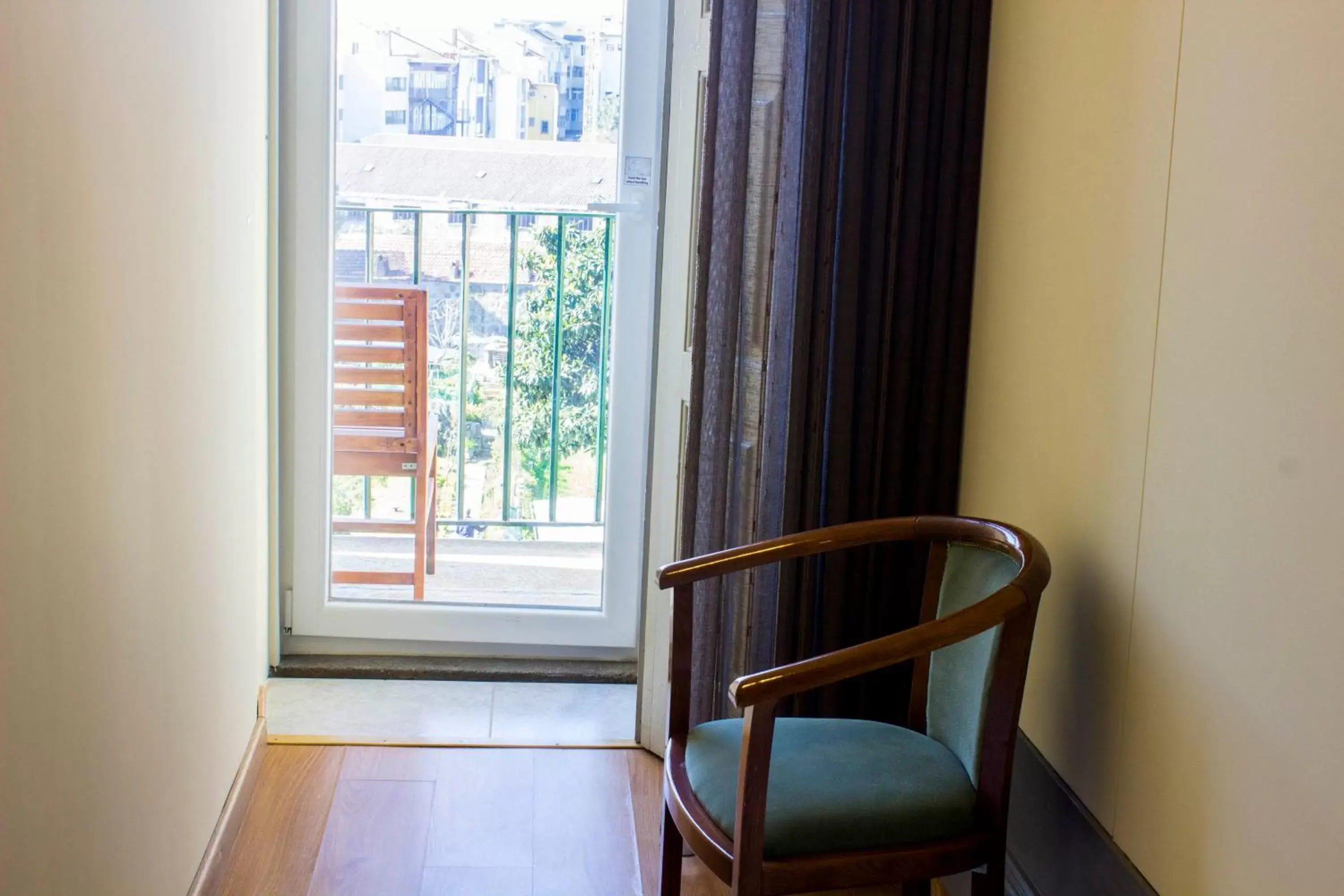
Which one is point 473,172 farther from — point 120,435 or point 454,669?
point 120,435

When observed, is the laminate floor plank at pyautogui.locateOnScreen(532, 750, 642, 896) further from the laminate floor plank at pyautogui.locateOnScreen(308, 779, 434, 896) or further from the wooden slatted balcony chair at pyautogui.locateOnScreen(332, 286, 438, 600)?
the wooden slatted balcony chair at pyautogui.locateOnScreen(332, 286, 438, 600)

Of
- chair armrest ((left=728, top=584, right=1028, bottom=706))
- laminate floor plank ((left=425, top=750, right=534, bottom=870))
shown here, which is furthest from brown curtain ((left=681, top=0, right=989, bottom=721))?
chair armrest ((left=728, top=584, right=1028, bottom=706))

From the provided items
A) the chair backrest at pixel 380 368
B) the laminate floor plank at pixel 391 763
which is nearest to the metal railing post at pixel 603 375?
the chair backrest at pixel 380 368

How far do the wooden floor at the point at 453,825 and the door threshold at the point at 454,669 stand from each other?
1.44 feet

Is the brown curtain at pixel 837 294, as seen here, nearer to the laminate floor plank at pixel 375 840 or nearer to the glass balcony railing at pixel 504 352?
the laminate floor plank at pixel 375 840

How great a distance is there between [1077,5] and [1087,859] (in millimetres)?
1228

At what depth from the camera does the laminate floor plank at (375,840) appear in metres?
2.09

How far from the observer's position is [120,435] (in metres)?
1.54

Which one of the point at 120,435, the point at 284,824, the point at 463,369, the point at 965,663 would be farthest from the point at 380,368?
the point at 965,663

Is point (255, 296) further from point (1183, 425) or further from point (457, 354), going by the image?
point (1183, 425)

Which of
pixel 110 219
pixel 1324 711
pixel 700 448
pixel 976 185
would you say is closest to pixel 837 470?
pixel 700 448

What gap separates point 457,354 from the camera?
3.21m

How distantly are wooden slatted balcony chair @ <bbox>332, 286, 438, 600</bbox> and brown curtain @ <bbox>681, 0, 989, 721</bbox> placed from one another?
1104mm

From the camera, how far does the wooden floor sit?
2115mm
